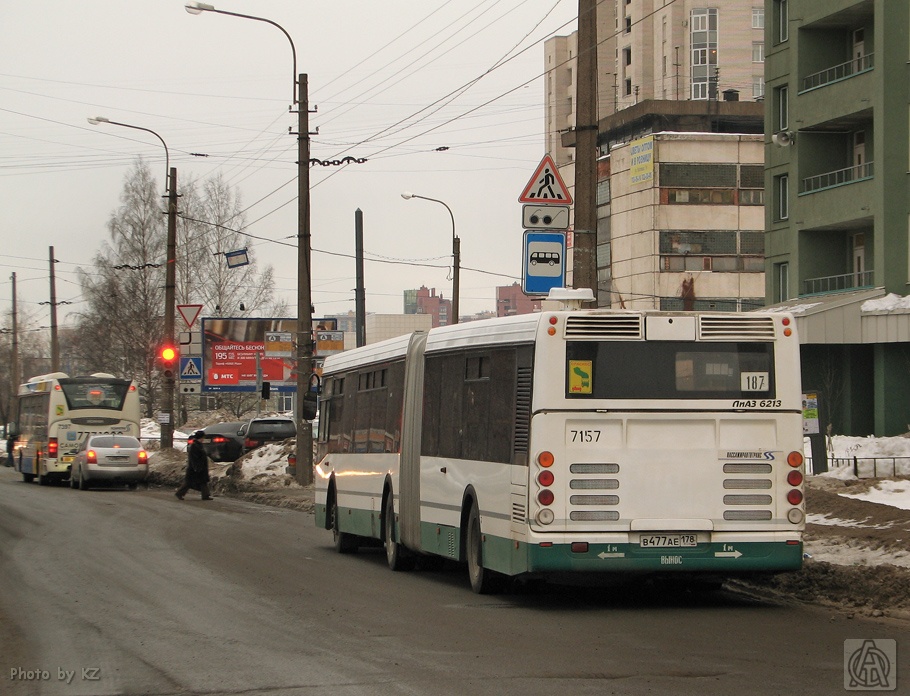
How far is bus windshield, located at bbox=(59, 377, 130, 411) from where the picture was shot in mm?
43688

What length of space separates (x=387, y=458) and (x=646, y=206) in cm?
7145

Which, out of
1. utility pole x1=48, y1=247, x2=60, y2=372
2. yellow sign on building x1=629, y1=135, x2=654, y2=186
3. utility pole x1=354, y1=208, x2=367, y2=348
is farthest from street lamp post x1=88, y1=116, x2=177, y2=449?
yellow sign on building x1=629, y1=135, x2=654, y2=186

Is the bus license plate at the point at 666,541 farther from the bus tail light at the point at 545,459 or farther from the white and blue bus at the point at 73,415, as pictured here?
the white and blue bus at the point at 73,415

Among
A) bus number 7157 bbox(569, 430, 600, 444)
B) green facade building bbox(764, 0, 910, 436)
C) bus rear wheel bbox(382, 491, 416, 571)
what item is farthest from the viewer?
green facade building bbox(764, 0, 910, 436)

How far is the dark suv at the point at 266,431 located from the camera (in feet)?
156

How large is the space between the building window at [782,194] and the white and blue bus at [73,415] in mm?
23618

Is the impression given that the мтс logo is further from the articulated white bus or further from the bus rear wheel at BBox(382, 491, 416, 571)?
the bus rear wheel at BBox(382, 491, 416, 571)

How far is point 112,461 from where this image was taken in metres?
38.8

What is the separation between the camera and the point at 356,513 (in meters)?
18.2

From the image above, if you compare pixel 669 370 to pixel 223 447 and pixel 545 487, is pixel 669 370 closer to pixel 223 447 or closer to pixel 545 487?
pixel 545 487

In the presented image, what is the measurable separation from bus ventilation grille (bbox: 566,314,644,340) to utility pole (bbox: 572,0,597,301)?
4475 mm

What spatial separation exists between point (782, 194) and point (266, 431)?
20.4 meters

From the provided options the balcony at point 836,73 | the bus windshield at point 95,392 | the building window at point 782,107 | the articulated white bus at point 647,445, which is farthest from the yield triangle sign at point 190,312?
the articulated white bus at point 647,445

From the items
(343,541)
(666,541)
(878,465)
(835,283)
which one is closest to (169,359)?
(878,465)
